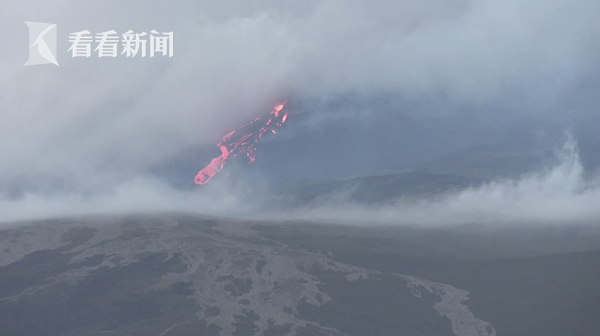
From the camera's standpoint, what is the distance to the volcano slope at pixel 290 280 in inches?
2409

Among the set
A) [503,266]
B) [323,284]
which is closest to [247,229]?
[323,284]

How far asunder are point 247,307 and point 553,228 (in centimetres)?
4976

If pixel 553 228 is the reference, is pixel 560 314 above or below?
below

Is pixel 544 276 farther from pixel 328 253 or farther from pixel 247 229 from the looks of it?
pixel 247 229

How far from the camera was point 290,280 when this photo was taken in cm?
7375

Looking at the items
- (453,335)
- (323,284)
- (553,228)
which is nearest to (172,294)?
(323,284)

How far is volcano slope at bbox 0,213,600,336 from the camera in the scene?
61.2m

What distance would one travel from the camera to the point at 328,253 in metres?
83.9

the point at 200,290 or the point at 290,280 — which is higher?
the point at 290,280

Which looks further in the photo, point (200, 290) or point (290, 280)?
point (290, 280)

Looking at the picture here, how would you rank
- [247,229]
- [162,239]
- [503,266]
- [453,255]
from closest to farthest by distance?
[503,266], [453,255], [162,239], [247,229]

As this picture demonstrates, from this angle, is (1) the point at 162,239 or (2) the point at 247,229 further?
(2) the point at 247,229

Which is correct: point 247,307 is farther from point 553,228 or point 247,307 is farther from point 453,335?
point 553,228

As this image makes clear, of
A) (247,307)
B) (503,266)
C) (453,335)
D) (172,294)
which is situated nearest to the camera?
(453,335)
